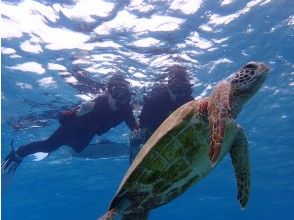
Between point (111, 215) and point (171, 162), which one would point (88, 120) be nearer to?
point (111, 215)

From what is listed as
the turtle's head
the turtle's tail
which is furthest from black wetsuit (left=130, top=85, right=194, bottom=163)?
the turtle's head

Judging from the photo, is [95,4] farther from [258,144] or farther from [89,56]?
[258,144]

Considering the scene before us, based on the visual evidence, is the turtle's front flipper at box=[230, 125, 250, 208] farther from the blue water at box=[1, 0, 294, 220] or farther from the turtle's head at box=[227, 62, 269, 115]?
the blue water at box=[1, 0, 294, 220]

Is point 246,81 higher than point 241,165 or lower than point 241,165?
higher

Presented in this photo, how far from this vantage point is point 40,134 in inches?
762

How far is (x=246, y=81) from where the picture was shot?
389 cm

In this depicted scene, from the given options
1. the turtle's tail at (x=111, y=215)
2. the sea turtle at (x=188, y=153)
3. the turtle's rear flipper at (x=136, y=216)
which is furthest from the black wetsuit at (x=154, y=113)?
the sea turtle at (x=188, y=153)

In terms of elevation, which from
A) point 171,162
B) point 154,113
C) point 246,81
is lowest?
point 154,113

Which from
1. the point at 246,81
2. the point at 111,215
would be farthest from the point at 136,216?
the point at 246,81

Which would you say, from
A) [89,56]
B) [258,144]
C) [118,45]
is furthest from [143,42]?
[258,144]

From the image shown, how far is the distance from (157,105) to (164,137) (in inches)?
261

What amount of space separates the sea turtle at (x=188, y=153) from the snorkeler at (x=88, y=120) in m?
6.59

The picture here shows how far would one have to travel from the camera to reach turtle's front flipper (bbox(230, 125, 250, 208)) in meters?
4.17

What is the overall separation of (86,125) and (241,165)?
8.56m
